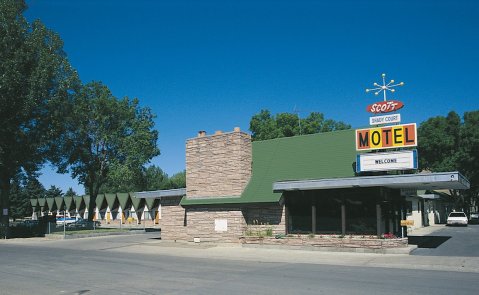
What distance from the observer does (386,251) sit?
20.2 metres

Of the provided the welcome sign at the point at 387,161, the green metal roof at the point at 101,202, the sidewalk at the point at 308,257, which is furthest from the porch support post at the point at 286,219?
the green metal roof at the point at 101,202

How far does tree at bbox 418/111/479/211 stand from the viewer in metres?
51.8

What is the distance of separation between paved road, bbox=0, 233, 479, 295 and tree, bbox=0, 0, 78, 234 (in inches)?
671

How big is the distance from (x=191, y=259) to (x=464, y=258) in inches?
447

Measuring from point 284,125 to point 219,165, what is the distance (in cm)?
3799

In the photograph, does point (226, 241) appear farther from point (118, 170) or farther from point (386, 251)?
point (118, 170)

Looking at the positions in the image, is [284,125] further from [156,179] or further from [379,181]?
[156,179]

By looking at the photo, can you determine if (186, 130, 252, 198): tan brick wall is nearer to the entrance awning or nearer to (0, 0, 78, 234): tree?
the entrance awning

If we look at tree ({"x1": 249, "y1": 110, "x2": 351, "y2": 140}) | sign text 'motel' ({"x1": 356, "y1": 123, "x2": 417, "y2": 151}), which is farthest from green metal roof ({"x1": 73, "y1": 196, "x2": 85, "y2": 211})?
sign text 'motel' ({"x1": 356, "y1": 123, "x2": 417, "y2": 151})

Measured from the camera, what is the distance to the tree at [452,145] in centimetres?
5181

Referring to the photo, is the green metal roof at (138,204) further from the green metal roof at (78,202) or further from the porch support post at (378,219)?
the porch support post at (378,219)

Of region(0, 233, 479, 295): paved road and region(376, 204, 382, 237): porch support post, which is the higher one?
region(376, 204, 382, 237): porch support post

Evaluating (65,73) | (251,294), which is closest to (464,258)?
(251,294)

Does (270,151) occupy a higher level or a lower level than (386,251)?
higher
